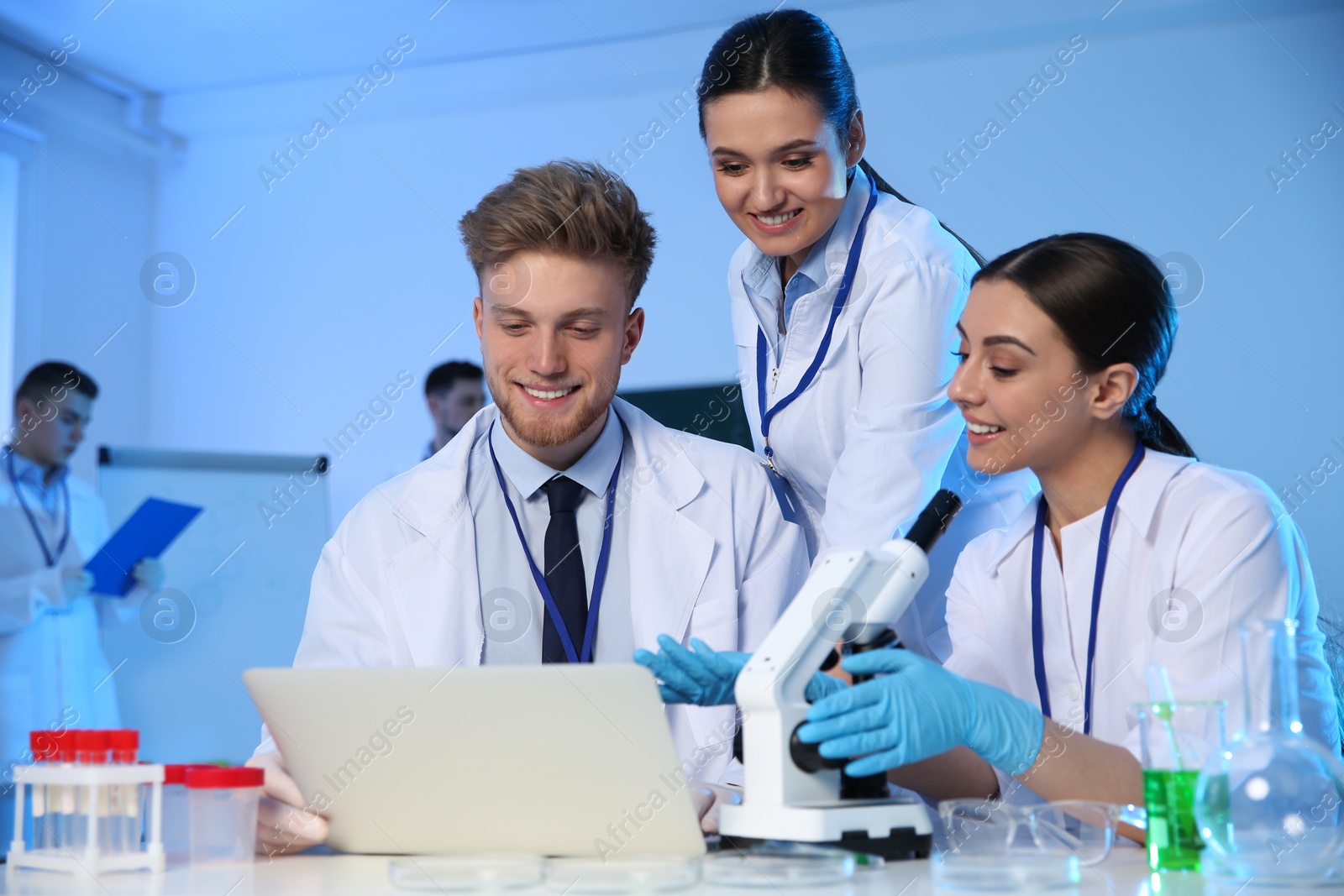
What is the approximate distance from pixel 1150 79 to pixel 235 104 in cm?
469

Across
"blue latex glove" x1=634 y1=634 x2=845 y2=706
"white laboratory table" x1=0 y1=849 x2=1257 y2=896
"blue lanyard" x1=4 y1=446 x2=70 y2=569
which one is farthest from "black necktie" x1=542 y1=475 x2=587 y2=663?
"blue lanyard" x1=4 y1=446 x2=70 y2=569

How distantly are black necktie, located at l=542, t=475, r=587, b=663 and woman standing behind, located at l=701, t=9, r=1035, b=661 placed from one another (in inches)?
18.3

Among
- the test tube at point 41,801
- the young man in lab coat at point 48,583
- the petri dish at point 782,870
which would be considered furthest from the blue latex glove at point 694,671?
the young man in lab coat at point 48,583

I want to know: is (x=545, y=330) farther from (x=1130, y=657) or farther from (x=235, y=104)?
(x=235, y=104)

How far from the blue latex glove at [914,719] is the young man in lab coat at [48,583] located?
3677mm

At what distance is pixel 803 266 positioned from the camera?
2320 mm

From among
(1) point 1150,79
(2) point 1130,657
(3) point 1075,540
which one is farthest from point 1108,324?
(1) point 1150,79

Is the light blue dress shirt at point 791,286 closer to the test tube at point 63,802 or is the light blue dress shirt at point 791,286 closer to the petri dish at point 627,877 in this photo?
the petri dish at point 627,877

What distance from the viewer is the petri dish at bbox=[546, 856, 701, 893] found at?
1097mm

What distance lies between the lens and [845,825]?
123 cm

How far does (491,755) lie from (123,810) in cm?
43

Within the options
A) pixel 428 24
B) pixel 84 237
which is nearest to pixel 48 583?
pixel 84 237

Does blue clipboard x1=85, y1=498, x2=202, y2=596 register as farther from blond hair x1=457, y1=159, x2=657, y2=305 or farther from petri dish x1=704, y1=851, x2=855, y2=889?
petri dish x1=704, y1=851, x2=855, y2=889

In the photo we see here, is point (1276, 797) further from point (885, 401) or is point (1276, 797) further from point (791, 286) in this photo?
point (791, 286)
